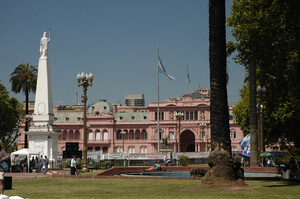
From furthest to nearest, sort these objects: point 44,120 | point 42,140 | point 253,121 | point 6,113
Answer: point 6,113
point 44,120
point 42,140
point 253,121

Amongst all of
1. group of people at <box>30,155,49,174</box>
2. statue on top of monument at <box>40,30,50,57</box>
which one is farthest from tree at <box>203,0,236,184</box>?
statue on top of monument at <box>40,30,50,57</box>

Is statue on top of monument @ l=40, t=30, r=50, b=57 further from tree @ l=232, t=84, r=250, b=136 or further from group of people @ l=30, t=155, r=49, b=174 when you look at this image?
tree @ l=232, t=84, r=250, b=136

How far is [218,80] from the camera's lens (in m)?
18.0

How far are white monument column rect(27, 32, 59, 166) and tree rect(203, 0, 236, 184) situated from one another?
30.8 m

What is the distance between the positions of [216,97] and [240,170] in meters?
3.21

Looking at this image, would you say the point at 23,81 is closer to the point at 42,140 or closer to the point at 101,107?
the point at 42,140

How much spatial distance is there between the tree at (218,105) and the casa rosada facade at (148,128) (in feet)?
288

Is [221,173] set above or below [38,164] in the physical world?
above

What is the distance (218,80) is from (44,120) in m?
31.9

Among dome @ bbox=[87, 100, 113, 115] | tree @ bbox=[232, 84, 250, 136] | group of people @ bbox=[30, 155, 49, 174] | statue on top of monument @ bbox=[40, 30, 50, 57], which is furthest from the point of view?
dome @ bbox=[87, 100, 113, 115]

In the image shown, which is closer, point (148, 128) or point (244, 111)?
point (244, 111)

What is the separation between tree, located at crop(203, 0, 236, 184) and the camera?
17609 millimetres

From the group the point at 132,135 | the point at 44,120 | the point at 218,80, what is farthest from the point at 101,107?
the point at 218,80

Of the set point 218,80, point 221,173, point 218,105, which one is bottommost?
point 221,173
